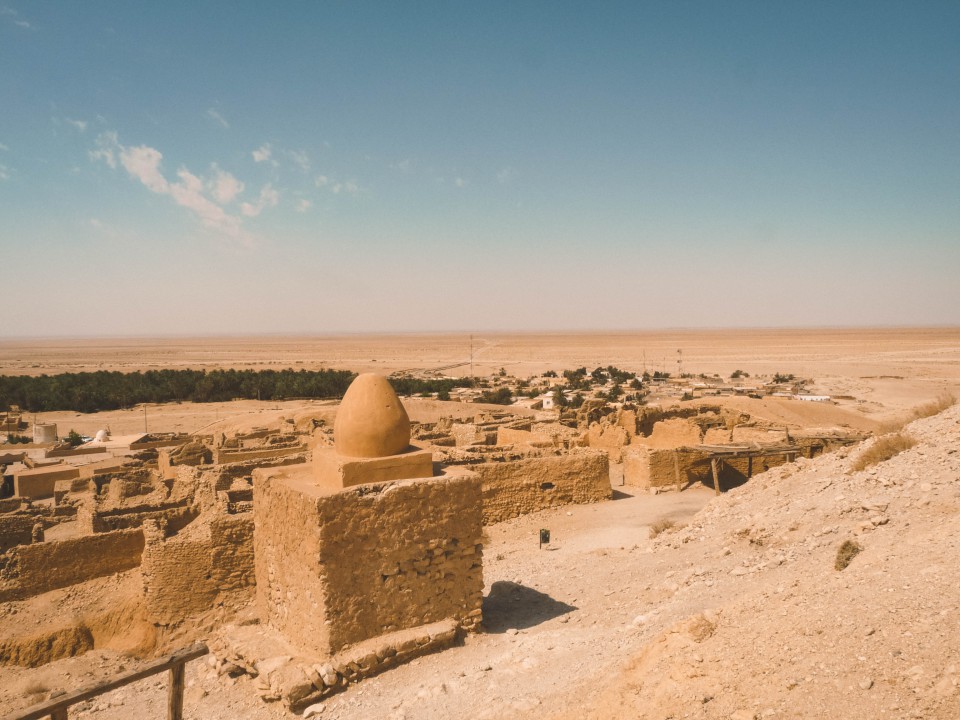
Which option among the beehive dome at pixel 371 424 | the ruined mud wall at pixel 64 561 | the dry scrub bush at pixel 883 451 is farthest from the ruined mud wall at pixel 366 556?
the dry scrub bush at pixel 883 451

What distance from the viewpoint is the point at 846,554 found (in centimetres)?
607

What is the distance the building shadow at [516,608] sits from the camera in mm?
7836

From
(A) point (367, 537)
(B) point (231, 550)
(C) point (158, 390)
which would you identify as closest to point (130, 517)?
(B) point (231, 550)

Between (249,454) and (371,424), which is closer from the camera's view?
(371,424)

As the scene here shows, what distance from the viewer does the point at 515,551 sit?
12.1m

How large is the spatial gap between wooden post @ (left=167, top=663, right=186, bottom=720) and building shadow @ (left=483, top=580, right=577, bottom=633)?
3462 mm

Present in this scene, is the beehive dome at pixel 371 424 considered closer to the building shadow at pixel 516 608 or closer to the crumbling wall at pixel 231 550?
the building shadow at pixel 516 608

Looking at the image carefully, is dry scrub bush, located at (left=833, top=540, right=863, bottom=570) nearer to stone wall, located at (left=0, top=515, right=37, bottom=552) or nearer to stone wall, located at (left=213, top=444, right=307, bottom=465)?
stone wall, located at (left=0, top=515, right=37, bottom=552)

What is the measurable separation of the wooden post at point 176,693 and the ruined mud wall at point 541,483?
8146mm

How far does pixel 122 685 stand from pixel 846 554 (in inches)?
262

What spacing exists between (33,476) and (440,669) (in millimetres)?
17152

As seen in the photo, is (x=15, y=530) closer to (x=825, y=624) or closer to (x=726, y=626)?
(x=726, y=626)

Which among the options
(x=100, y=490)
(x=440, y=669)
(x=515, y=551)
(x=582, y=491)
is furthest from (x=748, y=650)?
(x=100, y=490)

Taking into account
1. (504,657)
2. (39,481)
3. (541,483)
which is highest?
(504,657)
